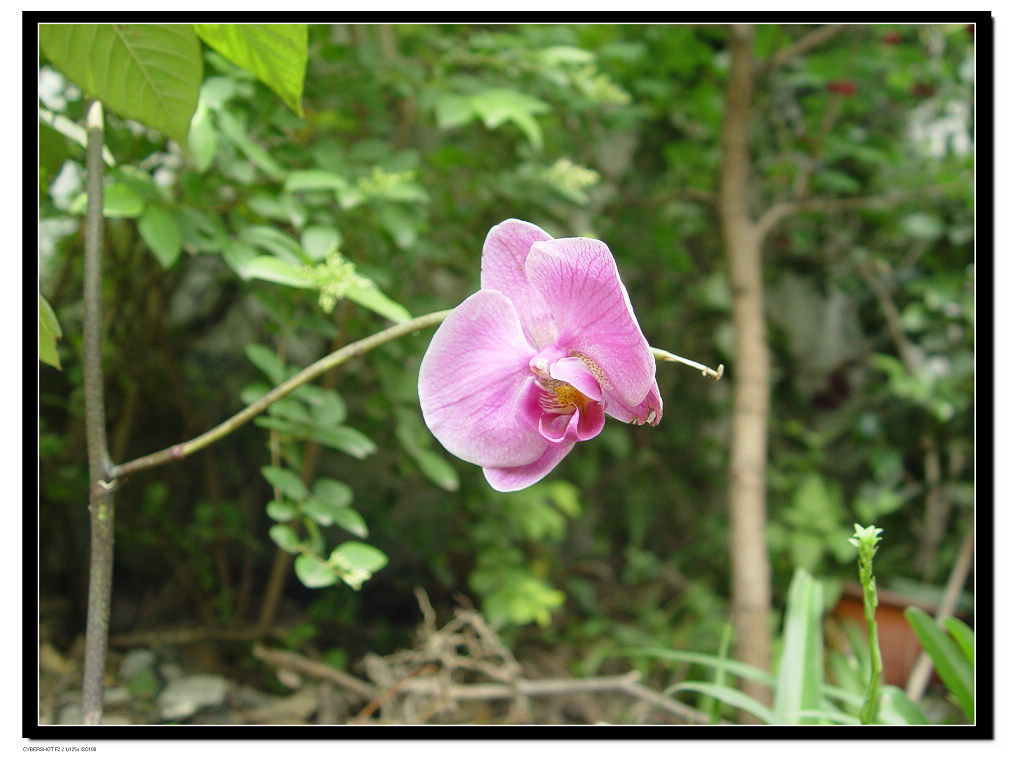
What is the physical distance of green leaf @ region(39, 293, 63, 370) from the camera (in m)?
0.50

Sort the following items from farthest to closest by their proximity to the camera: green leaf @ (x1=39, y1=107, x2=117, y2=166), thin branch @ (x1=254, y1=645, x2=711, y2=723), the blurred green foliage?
thin branch @ (x1=254, y1=645, x2=711, y2=723) < the blurred green foliage < green leaf @ (x1=39, y1=107, x2=117, y2=166)

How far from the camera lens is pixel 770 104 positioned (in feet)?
4.59

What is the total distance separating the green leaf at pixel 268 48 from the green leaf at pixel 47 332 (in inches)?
9.6

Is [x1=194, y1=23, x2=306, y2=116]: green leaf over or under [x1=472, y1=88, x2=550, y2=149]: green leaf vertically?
under

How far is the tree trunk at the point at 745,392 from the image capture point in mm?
906

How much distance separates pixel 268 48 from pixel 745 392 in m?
0.80

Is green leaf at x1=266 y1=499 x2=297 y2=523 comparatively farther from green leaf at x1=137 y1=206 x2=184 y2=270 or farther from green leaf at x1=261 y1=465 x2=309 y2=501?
green leaf at x1=137 y1=206 x2=184 y2=270

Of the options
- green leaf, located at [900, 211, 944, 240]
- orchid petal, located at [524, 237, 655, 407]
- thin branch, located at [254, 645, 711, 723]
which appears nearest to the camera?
orchid petal, located at [524, 237, 655, 407]

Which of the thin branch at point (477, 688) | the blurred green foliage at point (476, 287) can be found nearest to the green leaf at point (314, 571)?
the blurred green foliage at point (476, 287)

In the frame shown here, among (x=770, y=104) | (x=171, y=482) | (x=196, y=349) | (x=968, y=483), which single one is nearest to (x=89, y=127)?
(x=196, y=349)

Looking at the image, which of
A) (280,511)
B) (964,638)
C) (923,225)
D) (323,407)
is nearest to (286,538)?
(280,511)

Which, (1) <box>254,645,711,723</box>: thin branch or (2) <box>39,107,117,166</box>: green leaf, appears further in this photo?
(1) <box>254,645,711,723</box>: thin branch

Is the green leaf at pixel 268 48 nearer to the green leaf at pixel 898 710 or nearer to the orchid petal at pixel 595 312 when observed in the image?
the orchid petal at pixel 595 312

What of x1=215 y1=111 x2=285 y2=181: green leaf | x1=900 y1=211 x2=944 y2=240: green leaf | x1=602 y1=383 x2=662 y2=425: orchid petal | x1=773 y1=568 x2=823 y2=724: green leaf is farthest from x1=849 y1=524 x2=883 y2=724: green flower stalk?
x1=900 y1=211 x2=944 y2=240: green leaf
